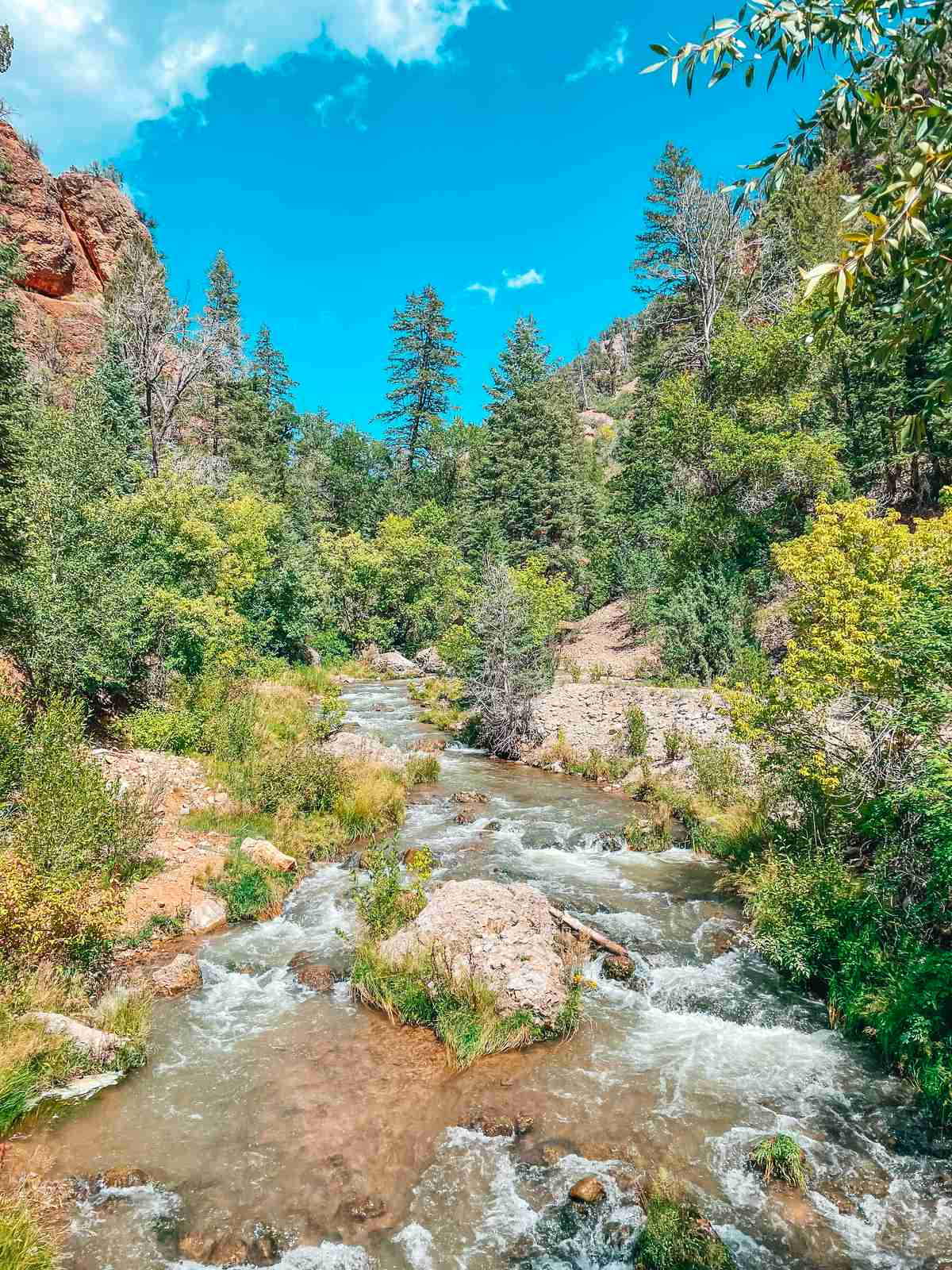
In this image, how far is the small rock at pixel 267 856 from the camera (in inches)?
454

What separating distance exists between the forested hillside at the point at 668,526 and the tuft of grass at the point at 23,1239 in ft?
9.02

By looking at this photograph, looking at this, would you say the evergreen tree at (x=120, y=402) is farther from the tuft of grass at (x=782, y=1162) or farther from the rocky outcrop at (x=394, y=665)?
the tuft of grass at (x=782, y=1162)

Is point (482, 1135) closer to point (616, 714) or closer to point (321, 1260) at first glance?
point (321, 1260)

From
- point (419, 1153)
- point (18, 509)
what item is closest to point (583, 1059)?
point (419, 1153)

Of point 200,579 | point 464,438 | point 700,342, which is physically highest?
point 464,438

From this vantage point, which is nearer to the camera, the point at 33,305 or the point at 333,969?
the point at 333,969

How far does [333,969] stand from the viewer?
898 cm

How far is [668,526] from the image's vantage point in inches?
1120

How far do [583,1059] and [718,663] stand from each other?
53.5 ft

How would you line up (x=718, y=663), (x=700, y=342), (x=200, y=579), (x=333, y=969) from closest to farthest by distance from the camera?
(x=333, y=969), (x=200, y=579), (x=718, y=663), (x=700, y=342)

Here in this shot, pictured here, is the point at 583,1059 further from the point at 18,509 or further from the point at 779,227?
the point at 779,227

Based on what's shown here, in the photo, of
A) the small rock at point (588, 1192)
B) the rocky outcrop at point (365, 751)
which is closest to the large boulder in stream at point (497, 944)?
the small rock at point (588, 1192)

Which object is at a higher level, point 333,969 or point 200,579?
point 200,579

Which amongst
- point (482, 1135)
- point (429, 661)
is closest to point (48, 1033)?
point (482, 1135)
